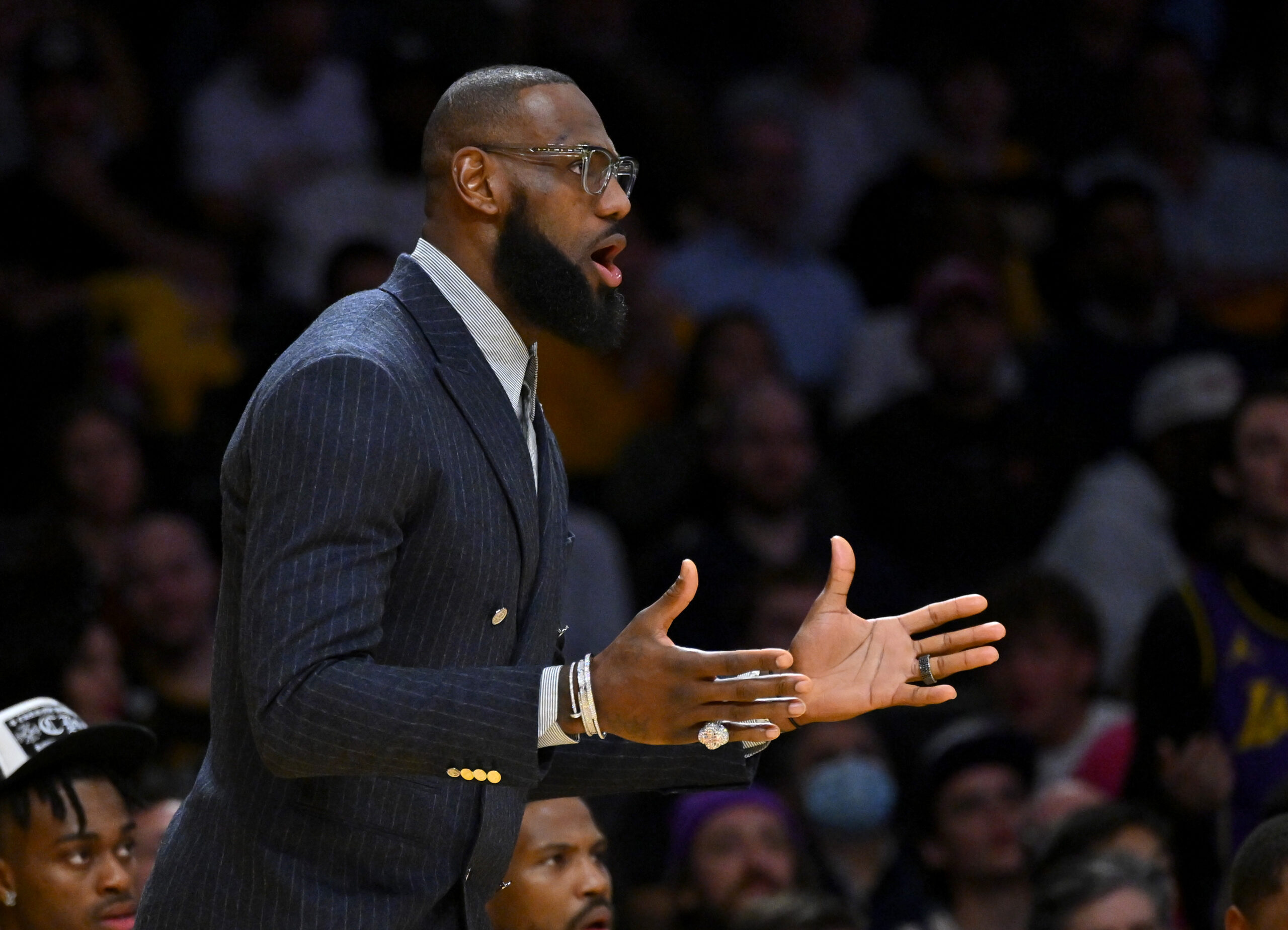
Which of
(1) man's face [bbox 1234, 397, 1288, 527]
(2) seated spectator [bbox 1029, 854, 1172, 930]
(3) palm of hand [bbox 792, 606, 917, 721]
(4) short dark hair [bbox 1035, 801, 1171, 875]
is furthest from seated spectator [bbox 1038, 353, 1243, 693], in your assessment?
(3) palm of hand [bbox 792, 606, 917, 721]

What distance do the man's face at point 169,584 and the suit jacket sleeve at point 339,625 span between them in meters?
3.33

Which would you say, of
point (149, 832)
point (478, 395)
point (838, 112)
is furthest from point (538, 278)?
point (838, 112)

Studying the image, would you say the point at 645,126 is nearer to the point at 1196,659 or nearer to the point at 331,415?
the point at 1196,659

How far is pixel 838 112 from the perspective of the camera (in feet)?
26.1

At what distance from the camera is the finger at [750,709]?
2.09m

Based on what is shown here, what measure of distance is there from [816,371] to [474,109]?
4723mm

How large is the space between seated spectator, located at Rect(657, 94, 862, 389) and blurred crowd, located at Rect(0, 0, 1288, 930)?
2 cm

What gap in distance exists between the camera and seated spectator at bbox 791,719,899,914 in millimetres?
5230

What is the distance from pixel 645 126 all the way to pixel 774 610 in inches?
103

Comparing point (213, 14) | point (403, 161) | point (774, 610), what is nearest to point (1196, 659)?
point (774, 610)

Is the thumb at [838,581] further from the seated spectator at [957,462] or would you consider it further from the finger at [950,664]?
the seated spectator at [957,462]

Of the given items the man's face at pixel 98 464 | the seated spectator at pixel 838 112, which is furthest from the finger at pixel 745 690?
the seated spectator at pixel 838 112

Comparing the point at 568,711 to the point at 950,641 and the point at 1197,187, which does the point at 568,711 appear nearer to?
the point at 950,641

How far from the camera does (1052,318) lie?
24.9 feet
